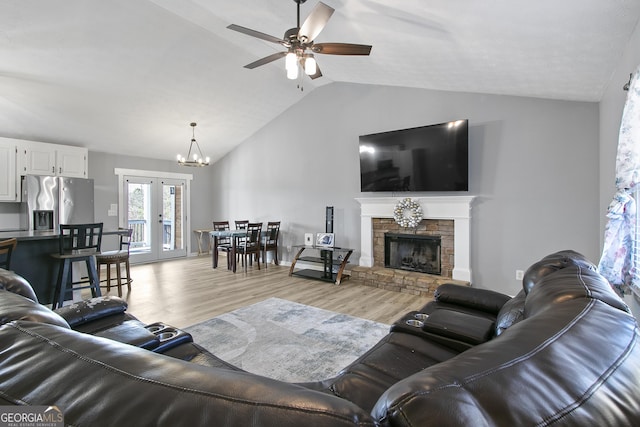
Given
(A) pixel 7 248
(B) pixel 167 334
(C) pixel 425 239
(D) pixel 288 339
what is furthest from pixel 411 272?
(A) pixel 7 248

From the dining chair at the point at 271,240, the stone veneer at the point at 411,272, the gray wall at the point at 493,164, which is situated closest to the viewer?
the gray wall at the point at 493,164

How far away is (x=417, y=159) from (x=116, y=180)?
6141mm

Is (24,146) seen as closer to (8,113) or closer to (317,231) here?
(8,113)

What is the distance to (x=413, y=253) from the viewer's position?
4969 mm

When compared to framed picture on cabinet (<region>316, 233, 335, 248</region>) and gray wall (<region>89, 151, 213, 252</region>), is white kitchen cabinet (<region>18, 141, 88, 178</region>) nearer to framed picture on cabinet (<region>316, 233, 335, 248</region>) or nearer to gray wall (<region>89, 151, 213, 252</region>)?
gray wall (<region>89, 151, 213, 252</region>)

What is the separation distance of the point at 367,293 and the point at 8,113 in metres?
6.04

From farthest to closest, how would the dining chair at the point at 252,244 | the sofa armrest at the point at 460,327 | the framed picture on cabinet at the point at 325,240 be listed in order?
the dining chair at the point at 252,244 < the framed picture on cabinet at the point at 325,240 < the sofa armrest at the point at 460,327

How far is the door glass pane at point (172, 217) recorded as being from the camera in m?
7.32

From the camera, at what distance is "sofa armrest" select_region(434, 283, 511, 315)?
6.91 feet

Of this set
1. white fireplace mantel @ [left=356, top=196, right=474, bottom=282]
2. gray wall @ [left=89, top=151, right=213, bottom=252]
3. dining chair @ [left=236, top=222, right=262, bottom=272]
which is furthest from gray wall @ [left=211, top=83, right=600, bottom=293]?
gray wall @ [left=89, top=151, right=213, bottom=252]

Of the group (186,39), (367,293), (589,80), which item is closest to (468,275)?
(367,293)

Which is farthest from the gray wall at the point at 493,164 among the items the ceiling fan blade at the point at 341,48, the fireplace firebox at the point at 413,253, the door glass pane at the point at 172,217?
the door glass pane at the point at 172,217

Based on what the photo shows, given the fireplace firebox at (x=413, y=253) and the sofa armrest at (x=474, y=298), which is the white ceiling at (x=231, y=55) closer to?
the sofa armrest at (x=474, y=298)

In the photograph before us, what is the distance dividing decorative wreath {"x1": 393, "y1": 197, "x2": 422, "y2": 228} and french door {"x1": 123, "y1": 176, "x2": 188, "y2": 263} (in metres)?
5.47
